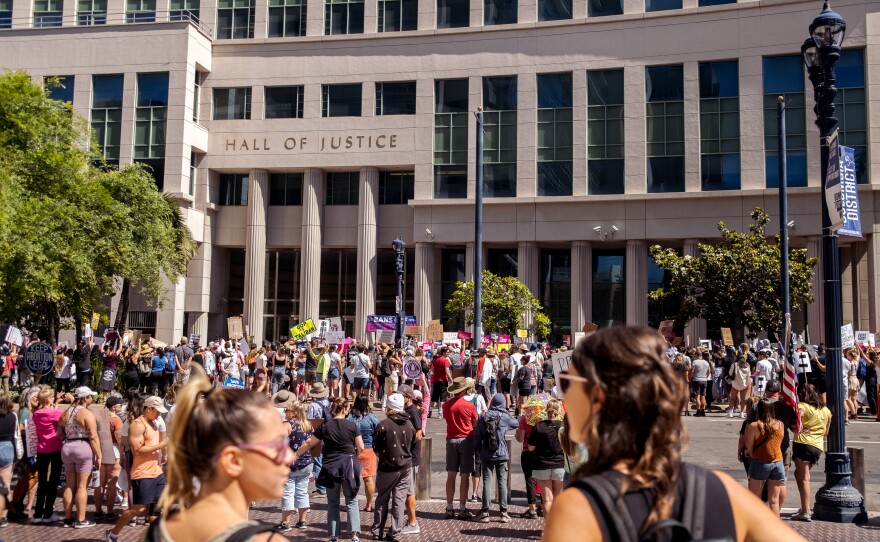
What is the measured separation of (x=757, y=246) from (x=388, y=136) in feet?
73.9

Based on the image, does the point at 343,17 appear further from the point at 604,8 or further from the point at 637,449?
the point at 637,449

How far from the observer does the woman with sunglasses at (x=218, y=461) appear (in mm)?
2531

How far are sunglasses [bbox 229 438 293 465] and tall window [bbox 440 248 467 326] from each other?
45.0 meters

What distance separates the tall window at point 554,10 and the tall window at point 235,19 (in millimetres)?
17379

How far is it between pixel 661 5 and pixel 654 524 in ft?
152

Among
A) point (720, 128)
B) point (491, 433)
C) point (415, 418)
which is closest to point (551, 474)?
point (491, 433)

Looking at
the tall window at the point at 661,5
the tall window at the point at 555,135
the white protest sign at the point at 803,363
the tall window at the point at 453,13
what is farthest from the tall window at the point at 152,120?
the white protest sign at the point at 803,363

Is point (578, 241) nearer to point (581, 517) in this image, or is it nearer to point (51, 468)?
point (51, 468)

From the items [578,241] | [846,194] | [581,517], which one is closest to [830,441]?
[846,194]

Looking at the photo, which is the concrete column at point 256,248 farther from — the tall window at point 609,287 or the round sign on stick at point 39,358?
the round sign on stick at point 39,358

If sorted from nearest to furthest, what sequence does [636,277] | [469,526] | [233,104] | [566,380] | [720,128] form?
[566,380], [469,526], [720,128], [636,277], [233,104]

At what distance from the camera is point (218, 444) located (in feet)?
8.32

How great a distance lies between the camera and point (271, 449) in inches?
101

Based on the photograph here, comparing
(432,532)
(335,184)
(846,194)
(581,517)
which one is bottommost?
(432,532)
